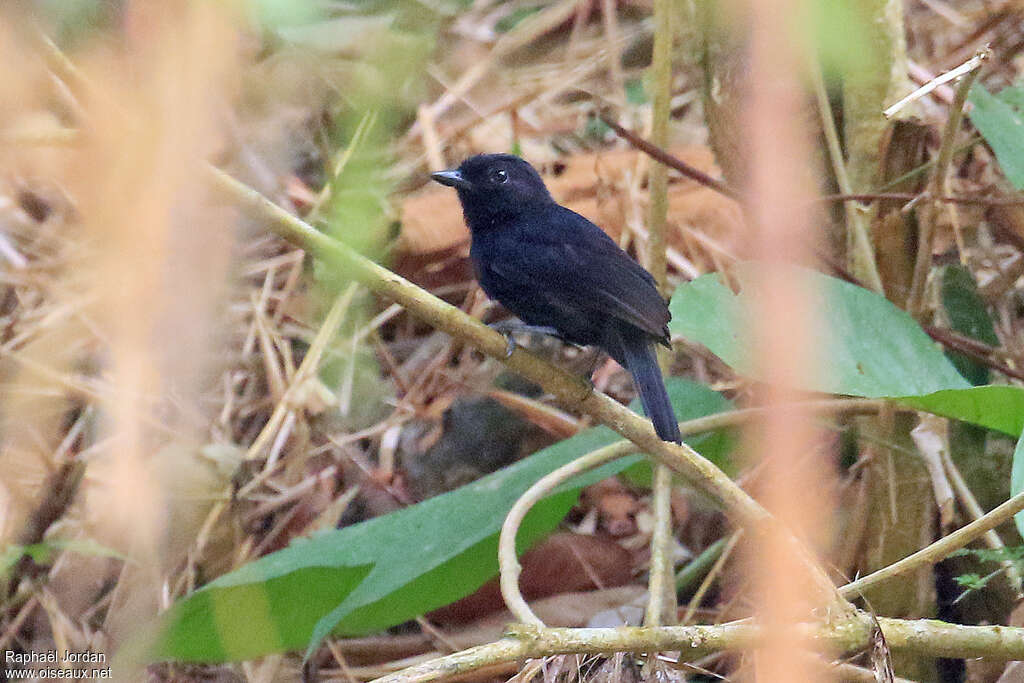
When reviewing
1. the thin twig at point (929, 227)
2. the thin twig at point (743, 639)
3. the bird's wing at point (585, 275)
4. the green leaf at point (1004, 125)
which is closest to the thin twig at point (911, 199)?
the thin twig at point (929, 227)

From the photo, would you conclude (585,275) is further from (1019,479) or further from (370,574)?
(1019,479)

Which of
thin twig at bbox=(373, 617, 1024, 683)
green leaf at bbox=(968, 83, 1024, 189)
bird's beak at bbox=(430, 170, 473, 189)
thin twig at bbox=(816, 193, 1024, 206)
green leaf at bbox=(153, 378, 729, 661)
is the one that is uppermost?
bird's beak at bbox=(430, 170, 473, 189)

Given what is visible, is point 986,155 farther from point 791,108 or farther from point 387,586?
point 791,108

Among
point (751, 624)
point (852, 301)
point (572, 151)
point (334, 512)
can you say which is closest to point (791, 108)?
point (751, 624)

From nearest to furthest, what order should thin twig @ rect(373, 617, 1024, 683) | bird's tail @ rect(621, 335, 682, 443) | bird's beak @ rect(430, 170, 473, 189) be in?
thin twig @ rect(373, 617, 1024, 683), bird's tail @ rect(621, 335, 682, 443), bird's beak @ rect(430, 170, 473, 189)

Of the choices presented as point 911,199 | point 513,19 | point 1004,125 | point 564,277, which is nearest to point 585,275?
point 564,277

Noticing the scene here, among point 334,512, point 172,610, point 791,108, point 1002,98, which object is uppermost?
point 791,108

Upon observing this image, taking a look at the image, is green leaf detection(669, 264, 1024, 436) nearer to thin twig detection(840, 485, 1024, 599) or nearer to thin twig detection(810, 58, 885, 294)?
thin twig detection(810, 58, 885, 294)

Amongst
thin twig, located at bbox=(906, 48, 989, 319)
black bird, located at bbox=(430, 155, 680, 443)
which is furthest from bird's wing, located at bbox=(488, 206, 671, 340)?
thin twig, located at bbox=(906, 48, 989, 319)
